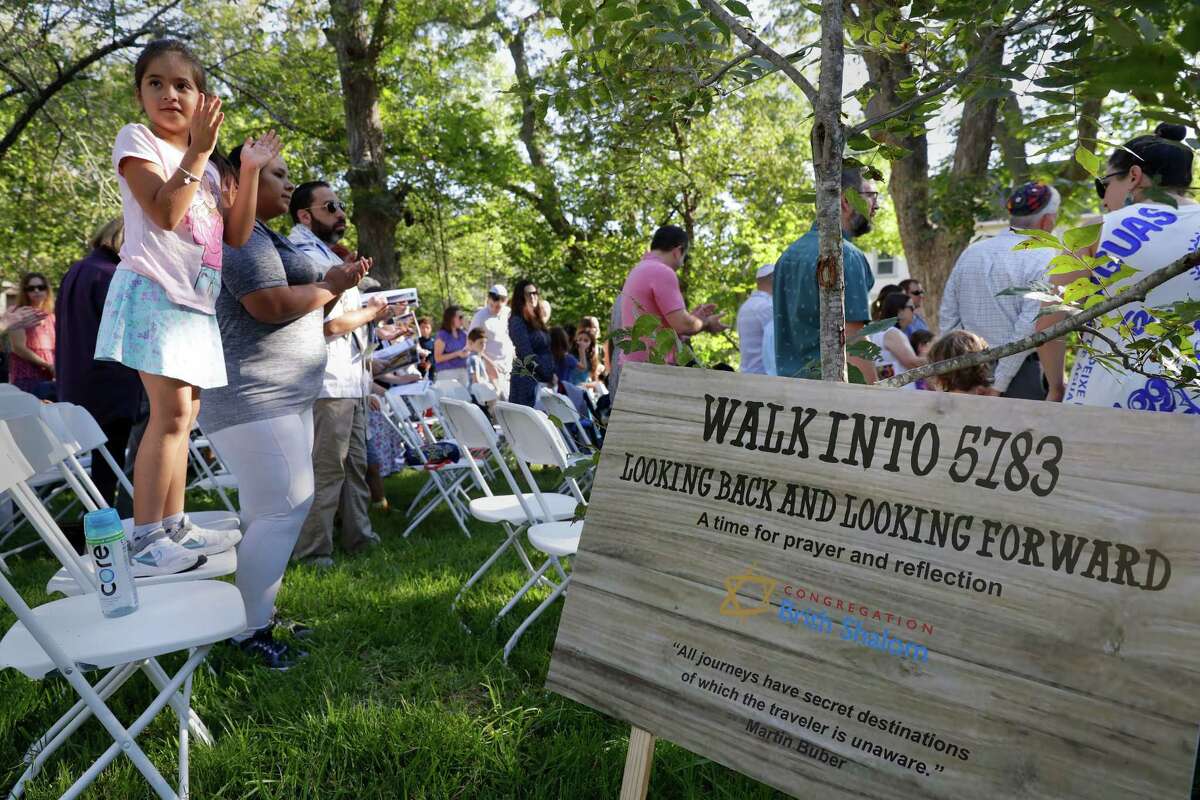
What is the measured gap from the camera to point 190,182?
85.0 inches

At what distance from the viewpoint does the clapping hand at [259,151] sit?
8.11 ft

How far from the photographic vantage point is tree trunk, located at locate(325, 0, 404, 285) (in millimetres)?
10516

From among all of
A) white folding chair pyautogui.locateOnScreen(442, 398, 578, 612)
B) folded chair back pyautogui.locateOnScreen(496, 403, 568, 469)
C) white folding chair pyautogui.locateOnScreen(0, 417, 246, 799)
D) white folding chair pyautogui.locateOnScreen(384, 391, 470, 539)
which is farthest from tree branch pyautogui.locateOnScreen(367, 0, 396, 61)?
white folding chair pyautogui.locateOnScreen(0, 417, 246, 799)

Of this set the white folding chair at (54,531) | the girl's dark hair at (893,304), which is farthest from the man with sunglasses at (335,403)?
the girl's dark hair at (893,304)

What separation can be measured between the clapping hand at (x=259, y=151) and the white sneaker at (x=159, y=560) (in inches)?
48.0

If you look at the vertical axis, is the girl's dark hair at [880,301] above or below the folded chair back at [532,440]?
above

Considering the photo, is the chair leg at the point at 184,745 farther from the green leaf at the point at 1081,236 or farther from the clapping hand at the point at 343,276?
the green leaf at the point at 1081,236

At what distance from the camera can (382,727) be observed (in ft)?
7.55

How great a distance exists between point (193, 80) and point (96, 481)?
3.13 metres

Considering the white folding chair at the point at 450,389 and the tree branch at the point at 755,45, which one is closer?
the tree branch at the point at 755,45

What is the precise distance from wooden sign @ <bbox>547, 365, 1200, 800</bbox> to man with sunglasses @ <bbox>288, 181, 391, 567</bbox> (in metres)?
2.61

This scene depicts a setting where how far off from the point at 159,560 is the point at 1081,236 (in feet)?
8.28

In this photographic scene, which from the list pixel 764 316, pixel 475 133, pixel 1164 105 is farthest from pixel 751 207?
pixel 1164 105

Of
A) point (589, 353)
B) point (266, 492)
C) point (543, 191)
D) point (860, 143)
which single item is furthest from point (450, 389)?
point (543, 191)
